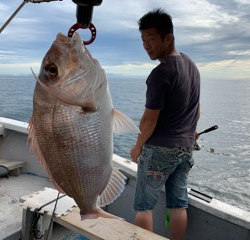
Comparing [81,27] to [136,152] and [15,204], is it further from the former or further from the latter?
[15,204]

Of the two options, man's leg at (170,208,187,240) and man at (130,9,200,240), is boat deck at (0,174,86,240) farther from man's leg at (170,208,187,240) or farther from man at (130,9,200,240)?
man at (130,9,200,240)

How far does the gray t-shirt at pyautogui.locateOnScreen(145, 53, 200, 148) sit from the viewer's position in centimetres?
237

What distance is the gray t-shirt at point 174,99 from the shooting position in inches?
93.1

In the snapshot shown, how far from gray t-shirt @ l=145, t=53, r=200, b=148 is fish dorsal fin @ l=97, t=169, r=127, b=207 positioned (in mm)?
1010

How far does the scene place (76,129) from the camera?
1.30 metres

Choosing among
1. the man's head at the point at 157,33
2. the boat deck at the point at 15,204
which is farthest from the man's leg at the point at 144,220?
the man's head at the point at 157,33

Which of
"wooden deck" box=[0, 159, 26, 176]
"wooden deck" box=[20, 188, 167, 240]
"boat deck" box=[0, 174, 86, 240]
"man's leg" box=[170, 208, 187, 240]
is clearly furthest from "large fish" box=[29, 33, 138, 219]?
"wooden deck" box=[0, 159, 26, 176]

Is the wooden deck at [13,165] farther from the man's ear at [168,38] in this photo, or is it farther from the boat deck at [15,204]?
the man's ear at [168,38]

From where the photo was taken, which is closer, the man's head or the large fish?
the large fish

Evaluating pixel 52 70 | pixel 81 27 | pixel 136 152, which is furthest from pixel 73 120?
pixel 136 152

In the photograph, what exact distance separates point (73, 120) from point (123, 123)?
27 centimetres

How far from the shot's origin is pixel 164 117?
2.54 meters

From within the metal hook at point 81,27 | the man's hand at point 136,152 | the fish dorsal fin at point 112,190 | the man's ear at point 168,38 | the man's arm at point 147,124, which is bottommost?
the man's hand at point 136,152

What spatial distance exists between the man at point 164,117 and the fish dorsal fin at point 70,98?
115 centimetres
